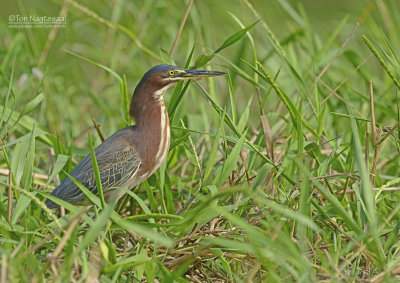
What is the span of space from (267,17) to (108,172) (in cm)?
313

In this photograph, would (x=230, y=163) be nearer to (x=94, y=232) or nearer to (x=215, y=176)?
(x=215, y=176)

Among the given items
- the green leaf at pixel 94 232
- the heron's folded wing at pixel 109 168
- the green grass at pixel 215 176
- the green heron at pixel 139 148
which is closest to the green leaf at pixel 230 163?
the green grass at pixel 215 176

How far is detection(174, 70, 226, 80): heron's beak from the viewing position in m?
3.03

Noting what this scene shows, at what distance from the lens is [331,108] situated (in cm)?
374

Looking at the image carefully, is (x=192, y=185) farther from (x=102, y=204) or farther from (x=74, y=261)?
(x=74, y=261)

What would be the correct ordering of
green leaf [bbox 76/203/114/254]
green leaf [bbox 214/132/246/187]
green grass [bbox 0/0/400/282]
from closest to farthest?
green leaf [bbox 76/203/114/254]
green grass [bbox 0/0/400/282]
green leaf [bbox 214/132/246/187]

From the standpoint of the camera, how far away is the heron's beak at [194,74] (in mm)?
3025

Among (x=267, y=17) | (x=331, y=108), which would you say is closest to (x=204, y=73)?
(x=331, y=108)

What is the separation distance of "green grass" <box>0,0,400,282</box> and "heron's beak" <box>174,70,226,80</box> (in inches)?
3.0

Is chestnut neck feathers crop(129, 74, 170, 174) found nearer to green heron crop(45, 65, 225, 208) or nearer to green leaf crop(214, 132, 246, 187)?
green heron crop(45, 65, 225, 208)

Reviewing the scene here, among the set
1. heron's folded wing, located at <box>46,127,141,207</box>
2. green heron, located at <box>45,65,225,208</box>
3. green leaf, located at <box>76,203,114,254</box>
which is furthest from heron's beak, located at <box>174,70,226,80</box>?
green leaf, located at <box>76,203,114,254</box>

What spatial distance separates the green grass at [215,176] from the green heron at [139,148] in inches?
3.2

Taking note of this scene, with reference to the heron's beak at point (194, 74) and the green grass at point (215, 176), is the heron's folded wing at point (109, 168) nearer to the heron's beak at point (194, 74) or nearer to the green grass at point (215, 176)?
the green grass at point (215, 176)

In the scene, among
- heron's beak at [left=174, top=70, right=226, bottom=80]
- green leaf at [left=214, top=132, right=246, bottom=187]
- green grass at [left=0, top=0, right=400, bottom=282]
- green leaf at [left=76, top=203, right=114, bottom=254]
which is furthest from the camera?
heron's beak at [left=174, top=70, right=226, bottom=80]
